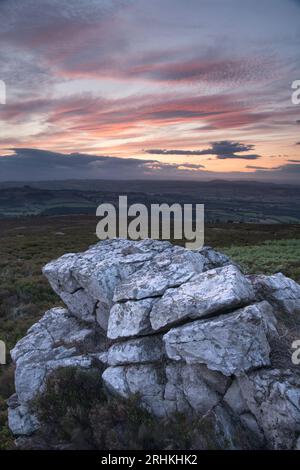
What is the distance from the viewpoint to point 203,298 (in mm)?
8938

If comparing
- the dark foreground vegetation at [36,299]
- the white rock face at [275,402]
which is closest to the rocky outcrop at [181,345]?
the white rock face at [275,402]

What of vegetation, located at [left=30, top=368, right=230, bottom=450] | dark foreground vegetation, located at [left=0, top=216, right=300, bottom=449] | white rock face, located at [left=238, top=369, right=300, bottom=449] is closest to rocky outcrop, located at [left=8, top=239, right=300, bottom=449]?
white rock face, located at [left=238, top=369, right=300, bottom=449]

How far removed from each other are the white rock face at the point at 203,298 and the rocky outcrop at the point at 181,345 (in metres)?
0.03

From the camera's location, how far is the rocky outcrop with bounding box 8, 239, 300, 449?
7512 mm

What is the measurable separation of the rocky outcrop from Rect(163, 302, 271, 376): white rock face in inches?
0.8

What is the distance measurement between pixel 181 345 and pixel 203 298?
4.24 ft

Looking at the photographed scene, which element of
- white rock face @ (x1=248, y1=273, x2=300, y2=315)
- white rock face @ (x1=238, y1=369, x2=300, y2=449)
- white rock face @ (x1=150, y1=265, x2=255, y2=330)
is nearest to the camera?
white rock face @ (x1=238, y1=369, x2=300, y2=449)

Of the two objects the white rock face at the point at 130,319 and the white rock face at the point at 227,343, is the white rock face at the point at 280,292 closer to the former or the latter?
the white rock face at the point at 227,343

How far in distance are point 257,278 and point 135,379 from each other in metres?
4.78

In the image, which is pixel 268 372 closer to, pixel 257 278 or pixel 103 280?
pixel 257 278

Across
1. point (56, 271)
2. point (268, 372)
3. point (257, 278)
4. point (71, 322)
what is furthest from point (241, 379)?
point (56, 271)

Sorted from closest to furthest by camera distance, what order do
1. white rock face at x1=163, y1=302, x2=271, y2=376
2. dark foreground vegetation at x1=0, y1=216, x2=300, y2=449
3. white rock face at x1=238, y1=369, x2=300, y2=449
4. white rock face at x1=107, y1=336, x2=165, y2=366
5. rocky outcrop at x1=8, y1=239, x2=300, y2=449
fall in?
white rock face at x1=238, y1=369, x2=300, y2=449
rocky outcrop at x1=8, y1=239, x2=300, y2=449
white rock face at x1=163, y1=302, x2=271, y2=376
dark foreground vegetation at x1=0, y1=216, x2=300, y2=449
white rock face at x1=107, y1=336, x2=165, y2=366

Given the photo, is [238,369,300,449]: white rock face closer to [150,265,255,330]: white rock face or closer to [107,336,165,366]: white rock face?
[150,265,255,330]: white rock face

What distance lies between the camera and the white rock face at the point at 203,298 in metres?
8.69
